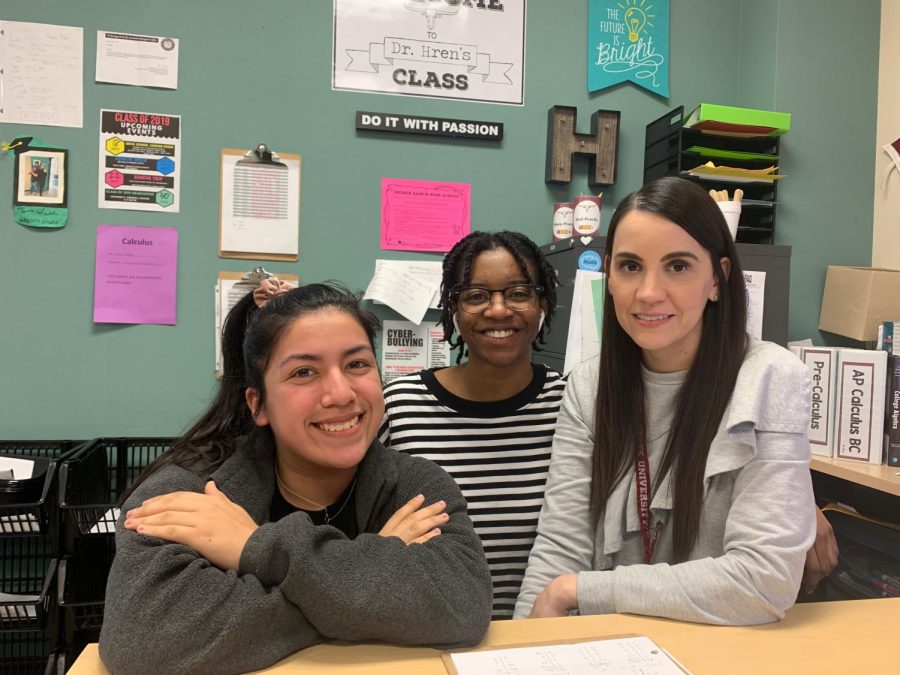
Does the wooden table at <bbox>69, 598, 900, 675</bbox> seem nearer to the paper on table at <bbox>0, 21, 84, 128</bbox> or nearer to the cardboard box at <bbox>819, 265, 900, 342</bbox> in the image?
the cardboard box at <bbox>819, 265, 900, 342</bbox>

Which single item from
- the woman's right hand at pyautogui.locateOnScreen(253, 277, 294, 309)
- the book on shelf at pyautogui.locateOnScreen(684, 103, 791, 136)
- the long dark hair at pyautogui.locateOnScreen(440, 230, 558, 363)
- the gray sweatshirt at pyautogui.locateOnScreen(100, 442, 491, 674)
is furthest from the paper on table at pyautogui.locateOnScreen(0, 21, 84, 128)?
the book on shelf at pyautogui.locateOnScreen(684, 103, 791, 136)

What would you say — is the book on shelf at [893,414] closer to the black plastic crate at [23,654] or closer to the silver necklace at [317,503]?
the silver necklace at [317,503]

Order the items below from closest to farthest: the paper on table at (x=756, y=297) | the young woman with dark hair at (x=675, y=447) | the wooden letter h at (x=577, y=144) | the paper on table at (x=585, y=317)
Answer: the young woman with dark hair at (x=675, y=447) → the paper on table at (x=585, y=317) → the paper on table at (x=756, y=297) → the wooden letter h at (x=577, y=144)

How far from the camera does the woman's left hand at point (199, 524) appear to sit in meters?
0.85

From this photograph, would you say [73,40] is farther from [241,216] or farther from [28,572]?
[28,572]

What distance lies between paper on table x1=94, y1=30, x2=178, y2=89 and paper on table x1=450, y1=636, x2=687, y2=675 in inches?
81.1

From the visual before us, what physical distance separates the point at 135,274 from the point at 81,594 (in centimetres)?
96

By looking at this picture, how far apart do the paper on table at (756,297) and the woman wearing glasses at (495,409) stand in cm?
89

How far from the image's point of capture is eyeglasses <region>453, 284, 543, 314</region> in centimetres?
142

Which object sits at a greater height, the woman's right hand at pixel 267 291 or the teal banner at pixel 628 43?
the teal banner at pixel 628 43

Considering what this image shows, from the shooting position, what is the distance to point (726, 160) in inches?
91.3

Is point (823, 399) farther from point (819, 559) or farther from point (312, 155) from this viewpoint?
point (312, 155)

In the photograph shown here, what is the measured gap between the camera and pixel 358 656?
0.78m

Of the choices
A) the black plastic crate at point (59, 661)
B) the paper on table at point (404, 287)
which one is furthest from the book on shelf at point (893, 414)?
the black plastic crate at point (59, 661)
